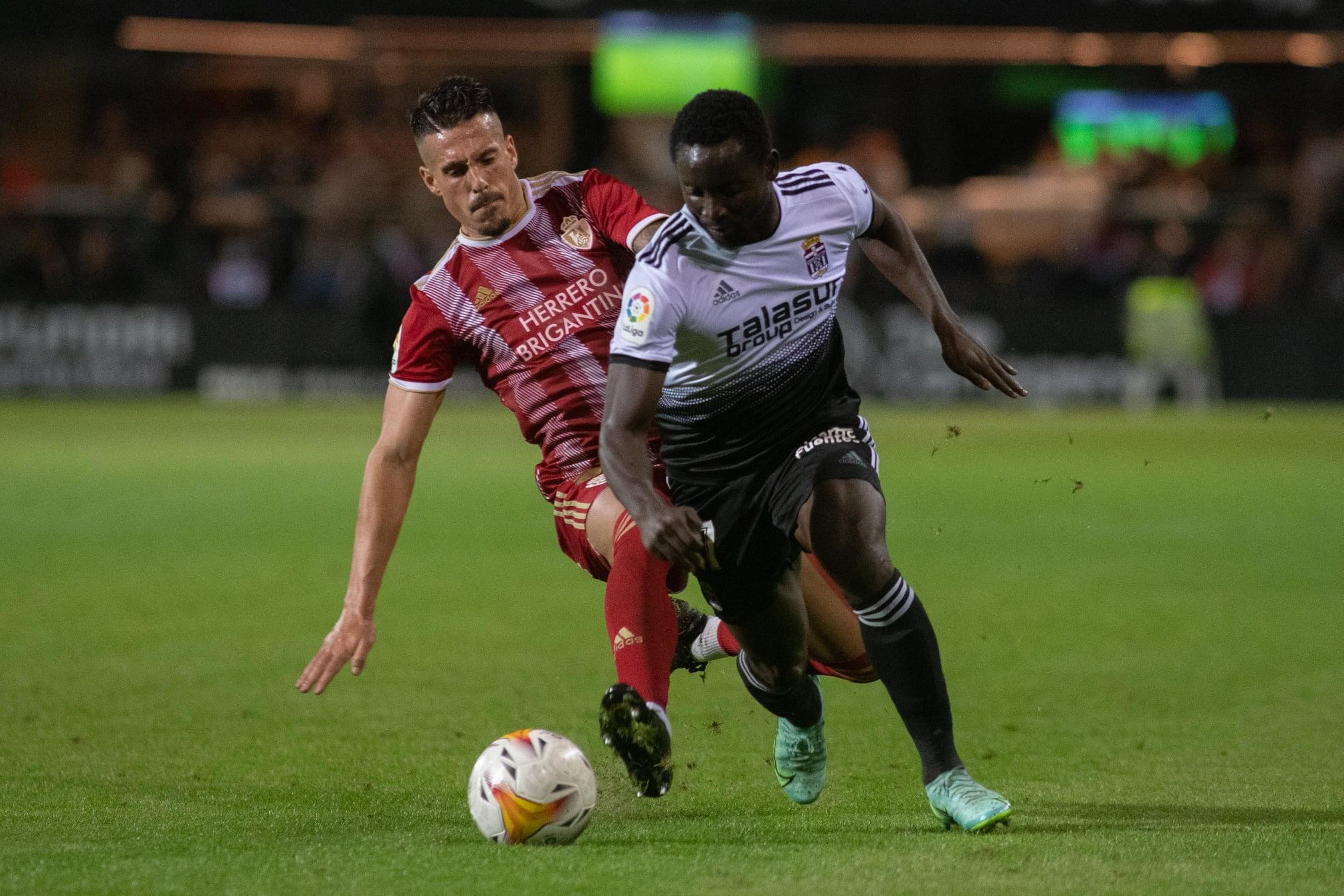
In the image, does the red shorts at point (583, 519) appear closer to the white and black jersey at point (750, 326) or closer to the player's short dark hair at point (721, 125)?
the white and black jersey at point (750, 326)

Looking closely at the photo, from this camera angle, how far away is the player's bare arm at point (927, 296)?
5.15 metres

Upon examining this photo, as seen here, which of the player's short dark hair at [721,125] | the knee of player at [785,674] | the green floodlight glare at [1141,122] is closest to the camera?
the player's short dark hair at [721,125]

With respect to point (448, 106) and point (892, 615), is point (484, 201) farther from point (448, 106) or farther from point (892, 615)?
point (892, 615)

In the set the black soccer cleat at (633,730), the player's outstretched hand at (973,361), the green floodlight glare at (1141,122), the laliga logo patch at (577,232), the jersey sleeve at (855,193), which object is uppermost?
the jersey sleeve at (855,193)

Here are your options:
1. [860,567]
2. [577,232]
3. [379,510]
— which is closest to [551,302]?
[577,232]

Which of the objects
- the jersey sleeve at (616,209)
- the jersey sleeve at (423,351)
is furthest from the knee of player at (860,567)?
the jersey sleeve at (423,351)

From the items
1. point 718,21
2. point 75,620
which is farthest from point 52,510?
point 718,21

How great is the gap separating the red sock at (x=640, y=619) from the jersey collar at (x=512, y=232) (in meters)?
1.07

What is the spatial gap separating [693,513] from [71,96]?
82.3 feet

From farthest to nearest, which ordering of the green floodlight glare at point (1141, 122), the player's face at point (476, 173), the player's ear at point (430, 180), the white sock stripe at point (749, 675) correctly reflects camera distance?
the green floodlight glare at point (1141, 122)
the player's ear at point (430, 180)
the player's face at point (476, 173)
the white sock stripe at point (749, 675)

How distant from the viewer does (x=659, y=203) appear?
77.3 feet

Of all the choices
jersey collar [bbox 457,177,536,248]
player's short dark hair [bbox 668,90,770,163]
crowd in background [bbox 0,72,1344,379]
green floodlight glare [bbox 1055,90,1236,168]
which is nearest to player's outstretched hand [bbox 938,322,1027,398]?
player's short dark hair [bbox 668,90,770,163]

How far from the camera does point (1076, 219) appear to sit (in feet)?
76.8

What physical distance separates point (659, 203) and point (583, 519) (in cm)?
1814
